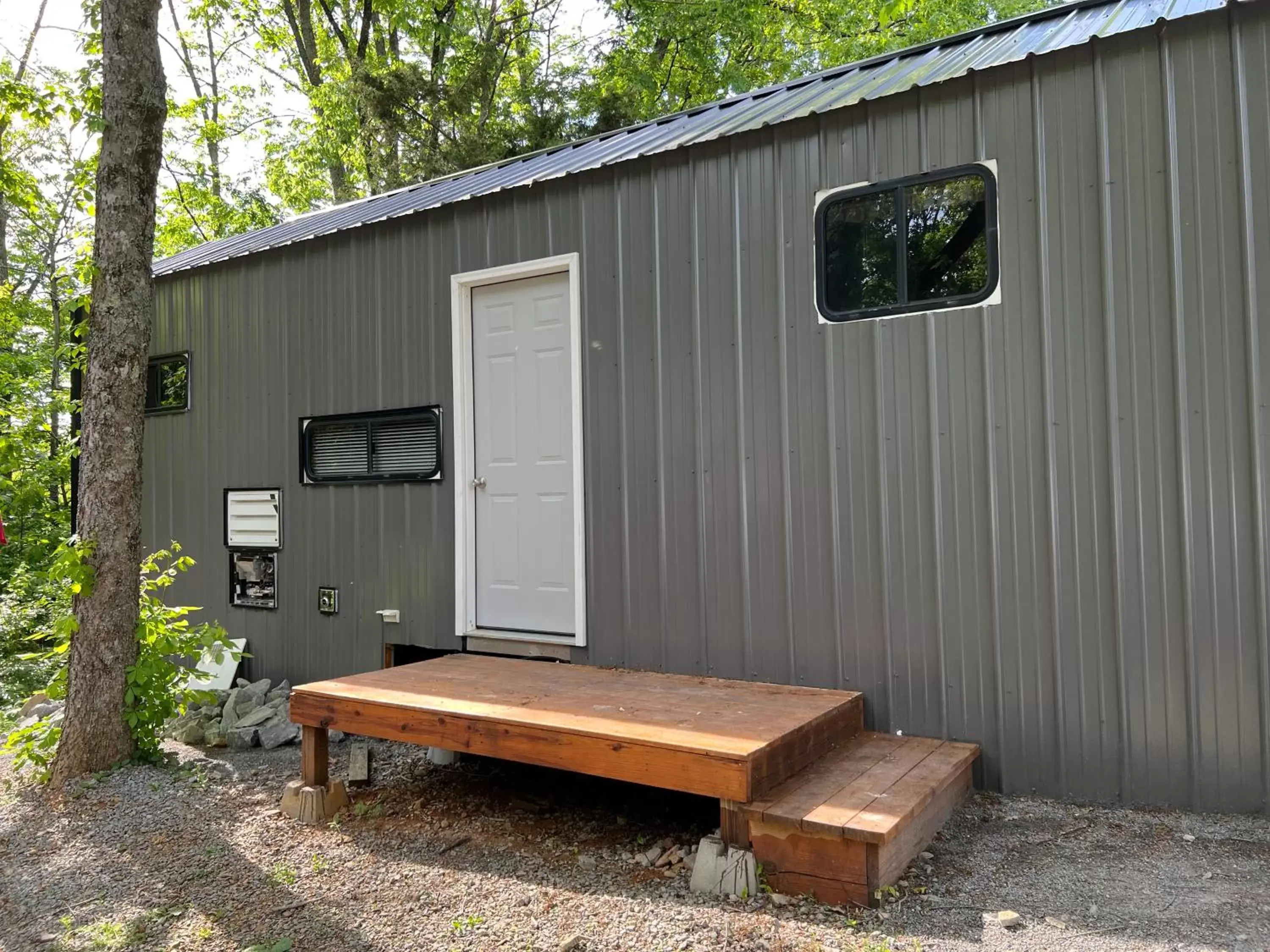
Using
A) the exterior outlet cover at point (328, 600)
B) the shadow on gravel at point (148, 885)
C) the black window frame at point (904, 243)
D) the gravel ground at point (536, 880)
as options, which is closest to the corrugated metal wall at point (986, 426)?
the black window frame at point (904, 243)

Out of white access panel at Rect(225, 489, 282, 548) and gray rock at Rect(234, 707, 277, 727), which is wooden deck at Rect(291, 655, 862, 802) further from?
white access panel at Rect(225, 489, 282, 548)

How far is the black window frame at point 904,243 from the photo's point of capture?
10.7ft

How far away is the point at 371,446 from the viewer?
16.9 ft

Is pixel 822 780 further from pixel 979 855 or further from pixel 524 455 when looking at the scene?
pixel 524 455

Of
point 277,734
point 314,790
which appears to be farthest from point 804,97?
point 277,734

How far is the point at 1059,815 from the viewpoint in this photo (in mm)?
3004

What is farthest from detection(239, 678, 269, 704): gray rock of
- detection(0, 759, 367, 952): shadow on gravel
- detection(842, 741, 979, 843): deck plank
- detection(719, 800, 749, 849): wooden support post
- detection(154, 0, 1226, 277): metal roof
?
detection(842, 741, 979, 843): deck plank

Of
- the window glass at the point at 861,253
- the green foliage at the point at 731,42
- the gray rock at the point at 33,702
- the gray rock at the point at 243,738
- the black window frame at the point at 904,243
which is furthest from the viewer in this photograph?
the green foliage at the point at 731,42

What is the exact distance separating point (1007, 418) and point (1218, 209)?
0.93 m

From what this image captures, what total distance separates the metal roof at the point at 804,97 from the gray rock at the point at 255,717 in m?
2.83

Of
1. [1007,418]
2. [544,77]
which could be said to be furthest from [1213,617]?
[544,77]

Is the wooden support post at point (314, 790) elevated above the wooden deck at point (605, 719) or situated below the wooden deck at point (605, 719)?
below

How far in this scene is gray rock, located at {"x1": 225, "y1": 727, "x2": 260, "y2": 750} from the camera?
181 inches

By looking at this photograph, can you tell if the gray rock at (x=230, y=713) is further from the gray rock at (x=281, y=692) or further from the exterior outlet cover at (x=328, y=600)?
the exterior outlet cover at (x=328, y=600)
